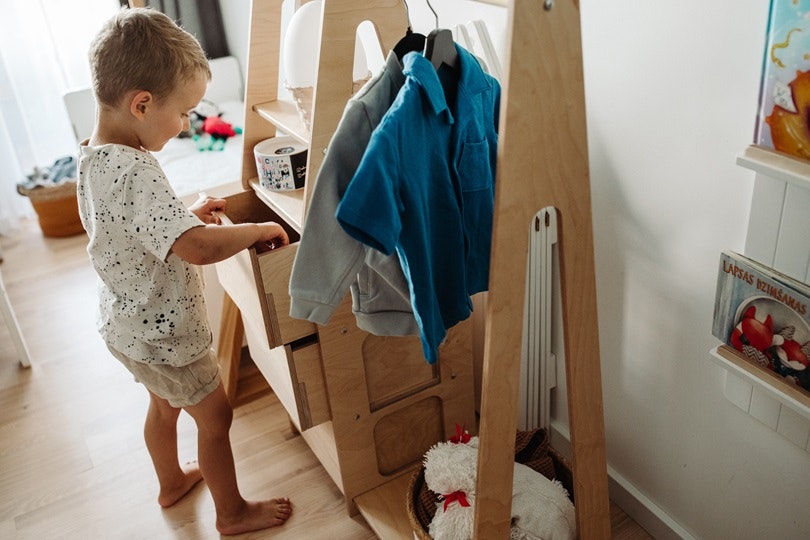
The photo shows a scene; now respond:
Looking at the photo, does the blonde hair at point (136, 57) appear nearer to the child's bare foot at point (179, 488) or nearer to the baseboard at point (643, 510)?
the child's bare foot at point (179, 488)

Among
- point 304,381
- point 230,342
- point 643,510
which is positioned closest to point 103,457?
point 230,342

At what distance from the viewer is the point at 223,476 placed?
66.3 inches

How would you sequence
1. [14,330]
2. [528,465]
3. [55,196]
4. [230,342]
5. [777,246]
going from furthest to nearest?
[55,196], [14,330], [230,342], [528,465], [777,246]

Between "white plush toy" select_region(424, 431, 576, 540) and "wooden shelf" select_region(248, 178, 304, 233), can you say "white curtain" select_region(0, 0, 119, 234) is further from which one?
"white plush toy" select_region(424, 431, 576, 540)

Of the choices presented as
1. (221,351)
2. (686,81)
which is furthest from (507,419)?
(221,351)

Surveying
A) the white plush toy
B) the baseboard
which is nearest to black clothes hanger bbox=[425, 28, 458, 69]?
the white plush toy

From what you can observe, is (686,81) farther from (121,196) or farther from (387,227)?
(121,196)

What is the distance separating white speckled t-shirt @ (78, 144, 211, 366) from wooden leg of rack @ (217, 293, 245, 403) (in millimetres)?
482

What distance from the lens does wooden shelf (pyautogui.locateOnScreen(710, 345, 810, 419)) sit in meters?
1.08

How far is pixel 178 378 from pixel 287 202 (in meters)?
0.43

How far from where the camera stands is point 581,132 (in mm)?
1021

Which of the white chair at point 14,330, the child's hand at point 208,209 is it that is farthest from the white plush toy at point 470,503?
the white chair at point 14,330

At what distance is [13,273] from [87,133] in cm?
63

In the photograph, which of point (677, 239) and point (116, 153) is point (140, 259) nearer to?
point (116, 153)
